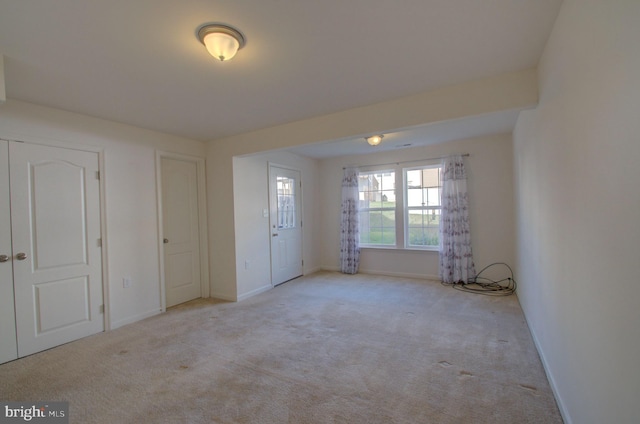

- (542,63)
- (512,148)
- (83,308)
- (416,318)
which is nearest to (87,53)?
(83,308)

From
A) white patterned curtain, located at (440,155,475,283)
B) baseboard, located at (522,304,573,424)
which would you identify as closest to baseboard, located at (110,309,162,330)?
baseboard, located at (522,304,573,424)

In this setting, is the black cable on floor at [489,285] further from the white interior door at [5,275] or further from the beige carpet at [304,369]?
the white interior door at [5,275]

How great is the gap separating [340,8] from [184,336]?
3.39 metres

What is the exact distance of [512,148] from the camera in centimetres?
456

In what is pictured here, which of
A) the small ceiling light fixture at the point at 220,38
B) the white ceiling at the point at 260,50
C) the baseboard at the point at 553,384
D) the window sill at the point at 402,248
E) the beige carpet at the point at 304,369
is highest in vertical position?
the white ceiling at the point at 260,50

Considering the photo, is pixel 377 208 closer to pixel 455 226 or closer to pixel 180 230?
pixel 455 226

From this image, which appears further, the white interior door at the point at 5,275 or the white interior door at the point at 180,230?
the white interior door at the point at 180,230

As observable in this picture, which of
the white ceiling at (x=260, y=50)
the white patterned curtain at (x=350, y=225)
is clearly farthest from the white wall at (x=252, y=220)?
the white ceiling at (x=260, y=50)

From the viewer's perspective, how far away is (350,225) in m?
6.00

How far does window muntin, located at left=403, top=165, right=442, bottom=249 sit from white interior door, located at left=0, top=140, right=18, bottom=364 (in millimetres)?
5458

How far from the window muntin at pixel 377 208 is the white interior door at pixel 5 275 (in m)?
5.09

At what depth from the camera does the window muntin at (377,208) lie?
5.80 metres

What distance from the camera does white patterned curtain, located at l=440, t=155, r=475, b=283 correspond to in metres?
4.92

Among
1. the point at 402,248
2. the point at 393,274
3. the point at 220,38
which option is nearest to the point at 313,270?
the point at 393,274
